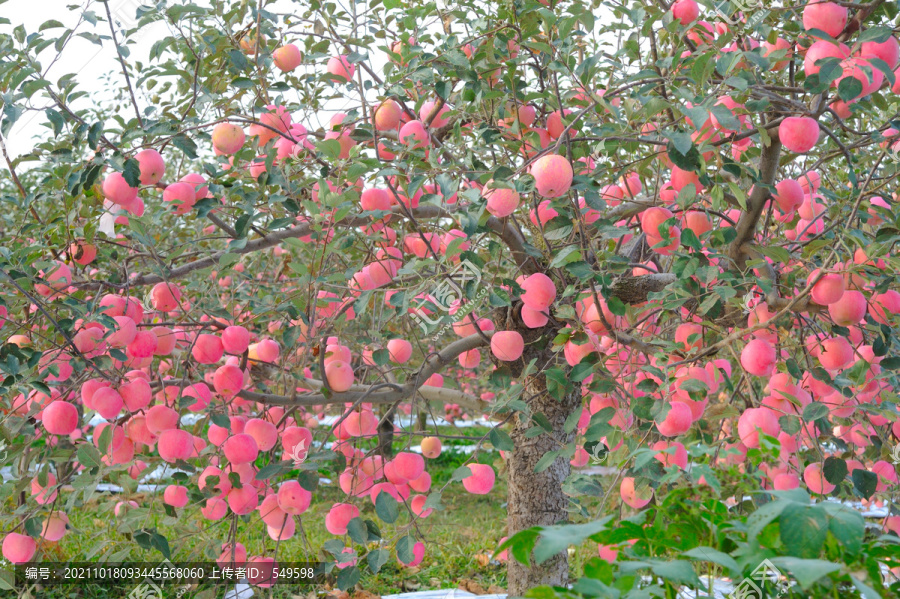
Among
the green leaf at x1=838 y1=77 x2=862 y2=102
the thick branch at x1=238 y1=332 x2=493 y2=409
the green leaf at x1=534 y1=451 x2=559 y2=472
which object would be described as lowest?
the green leaf at x1=534 y1=451 x2=559 y2=472

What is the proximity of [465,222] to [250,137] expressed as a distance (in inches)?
36.5

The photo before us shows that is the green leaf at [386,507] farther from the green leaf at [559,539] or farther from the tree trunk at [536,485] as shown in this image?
the green leaf at [559,539]

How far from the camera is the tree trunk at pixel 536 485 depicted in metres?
1.81

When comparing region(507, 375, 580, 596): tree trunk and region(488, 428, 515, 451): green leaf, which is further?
region(507, 375, 580, 596): tree trunk

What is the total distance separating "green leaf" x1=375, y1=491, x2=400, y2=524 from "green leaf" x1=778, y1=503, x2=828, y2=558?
2.71 feet

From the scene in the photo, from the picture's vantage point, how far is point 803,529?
21.8 inches

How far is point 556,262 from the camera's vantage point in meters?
1.06

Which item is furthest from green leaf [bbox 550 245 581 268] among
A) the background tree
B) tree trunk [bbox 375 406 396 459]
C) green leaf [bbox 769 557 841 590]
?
green leaf [bbox 769 557 841 590]

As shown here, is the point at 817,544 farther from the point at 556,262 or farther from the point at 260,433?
the point at 260,433

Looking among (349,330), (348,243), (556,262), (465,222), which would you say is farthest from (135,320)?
(349,330)

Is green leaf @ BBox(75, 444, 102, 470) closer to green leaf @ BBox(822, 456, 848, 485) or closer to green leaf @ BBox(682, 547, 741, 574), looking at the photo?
green leaf @ BBox(682, 547, 741, 574)

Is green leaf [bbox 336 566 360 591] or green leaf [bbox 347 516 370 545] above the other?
green leaf [bbox 347 516 370 545]

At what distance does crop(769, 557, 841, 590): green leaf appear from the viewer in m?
0.47

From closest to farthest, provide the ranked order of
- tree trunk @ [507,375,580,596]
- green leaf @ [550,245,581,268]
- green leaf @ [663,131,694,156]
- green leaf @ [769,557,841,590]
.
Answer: green leaf @ [769,557,841,590], green leaf @ [663,131,694,156], green leaf @ [550,245,581,268], tree trunk @ [507,375,580,596]
